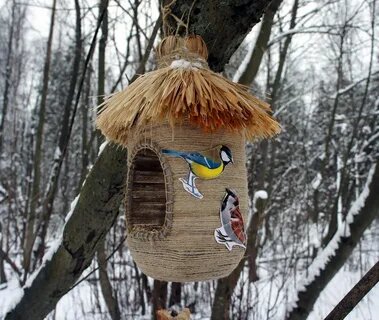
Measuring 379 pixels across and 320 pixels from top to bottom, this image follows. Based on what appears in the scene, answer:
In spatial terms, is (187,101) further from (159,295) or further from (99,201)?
(159,295)

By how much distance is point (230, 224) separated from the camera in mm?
1123

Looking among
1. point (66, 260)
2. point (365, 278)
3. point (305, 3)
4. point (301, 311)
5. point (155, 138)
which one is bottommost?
point (301, 311)

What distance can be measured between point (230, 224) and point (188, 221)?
11cm

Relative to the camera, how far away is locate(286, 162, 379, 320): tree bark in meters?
2.42

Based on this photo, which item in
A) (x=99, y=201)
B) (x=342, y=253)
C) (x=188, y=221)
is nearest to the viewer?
(x=188, y=221)

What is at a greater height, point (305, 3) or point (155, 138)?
point (305, 3)

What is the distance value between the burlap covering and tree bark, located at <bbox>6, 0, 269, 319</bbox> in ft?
1.07

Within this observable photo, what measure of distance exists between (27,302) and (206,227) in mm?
945

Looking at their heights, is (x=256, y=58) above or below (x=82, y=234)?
above

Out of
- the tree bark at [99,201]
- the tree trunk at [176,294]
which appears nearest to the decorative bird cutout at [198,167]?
the tree bark at [99,201]

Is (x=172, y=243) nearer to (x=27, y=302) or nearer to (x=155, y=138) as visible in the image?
(x=155, y=138)

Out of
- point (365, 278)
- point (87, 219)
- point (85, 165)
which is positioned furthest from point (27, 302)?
point (85, 165)

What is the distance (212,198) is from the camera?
1104 millimetres

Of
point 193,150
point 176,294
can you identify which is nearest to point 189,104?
point 193,150
